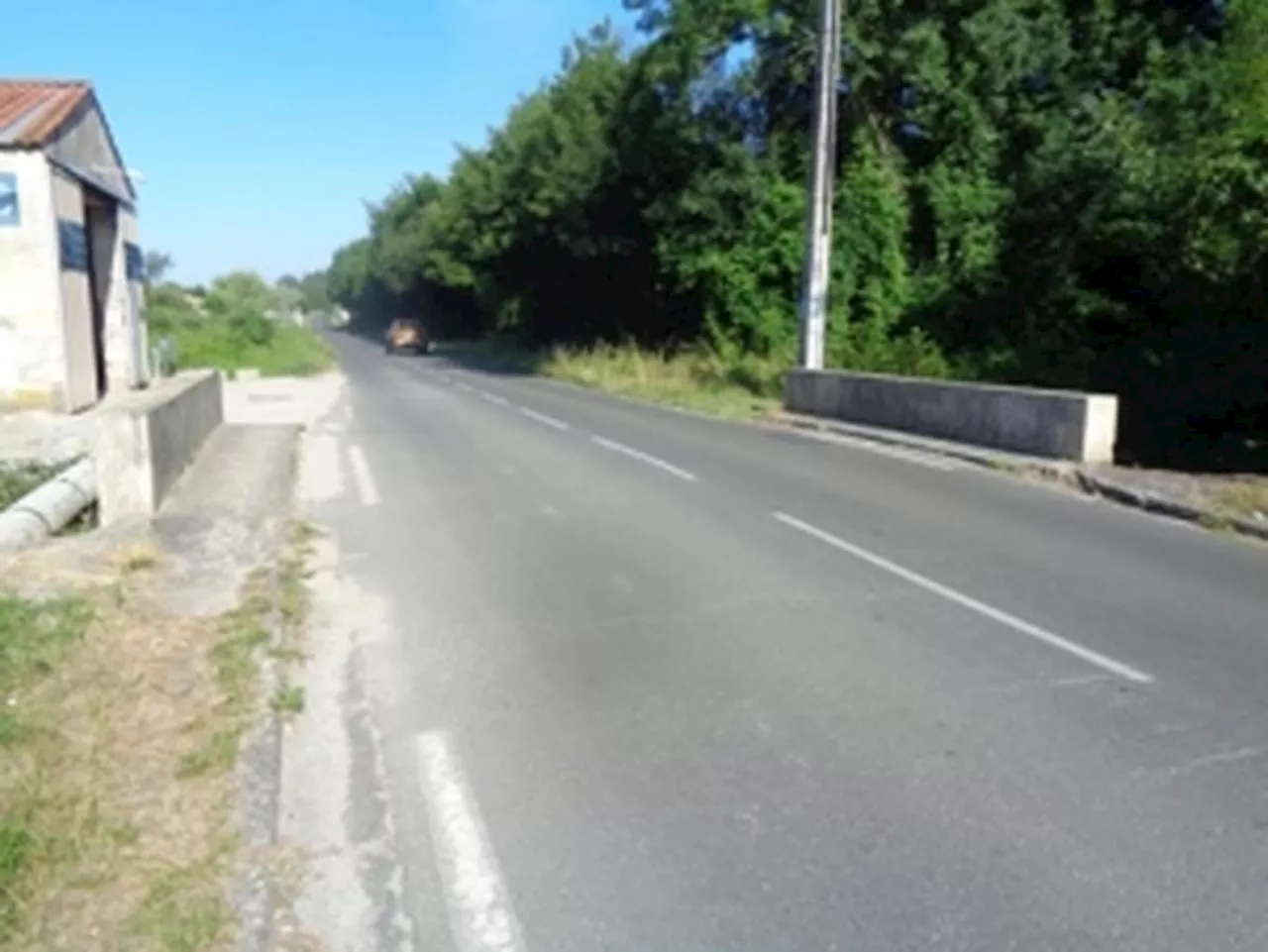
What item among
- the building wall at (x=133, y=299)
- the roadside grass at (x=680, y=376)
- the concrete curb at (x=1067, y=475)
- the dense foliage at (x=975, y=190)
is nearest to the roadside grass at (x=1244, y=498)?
the concrete curb at (x=1067, y=475)

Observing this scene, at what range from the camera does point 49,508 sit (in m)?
9.98

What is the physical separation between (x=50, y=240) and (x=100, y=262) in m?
7.90

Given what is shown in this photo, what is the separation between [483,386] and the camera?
103ft

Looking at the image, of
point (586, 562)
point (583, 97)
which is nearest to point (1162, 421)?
point (586, 562)

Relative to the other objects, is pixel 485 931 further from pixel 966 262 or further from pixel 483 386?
pixel 483 386

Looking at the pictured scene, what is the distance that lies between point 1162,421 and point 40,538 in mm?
18927

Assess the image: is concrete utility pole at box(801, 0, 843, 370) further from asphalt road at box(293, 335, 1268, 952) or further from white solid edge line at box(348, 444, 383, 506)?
asphalt road at box(293, 335, 1268, 952)

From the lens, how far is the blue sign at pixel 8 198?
749 inches

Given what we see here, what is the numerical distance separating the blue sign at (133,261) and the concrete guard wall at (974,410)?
1711 cm

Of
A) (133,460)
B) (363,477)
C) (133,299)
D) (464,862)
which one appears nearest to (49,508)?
(133,460)

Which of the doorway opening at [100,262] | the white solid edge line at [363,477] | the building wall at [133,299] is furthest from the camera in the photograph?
the building wall at [133,299]

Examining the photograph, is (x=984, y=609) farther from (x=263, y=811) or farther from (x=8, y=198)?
(x=8, y=198)

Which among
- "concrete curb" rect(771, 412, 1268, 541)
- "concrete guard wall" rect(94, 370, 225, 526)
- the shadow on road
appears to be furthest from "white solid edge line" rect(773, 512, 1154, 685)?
the shadow on road

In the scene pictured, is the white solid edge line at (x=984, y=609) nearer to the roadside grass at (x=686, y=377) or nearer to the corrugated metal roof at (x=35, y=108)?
the roadside grass at (x=686, y=377)
